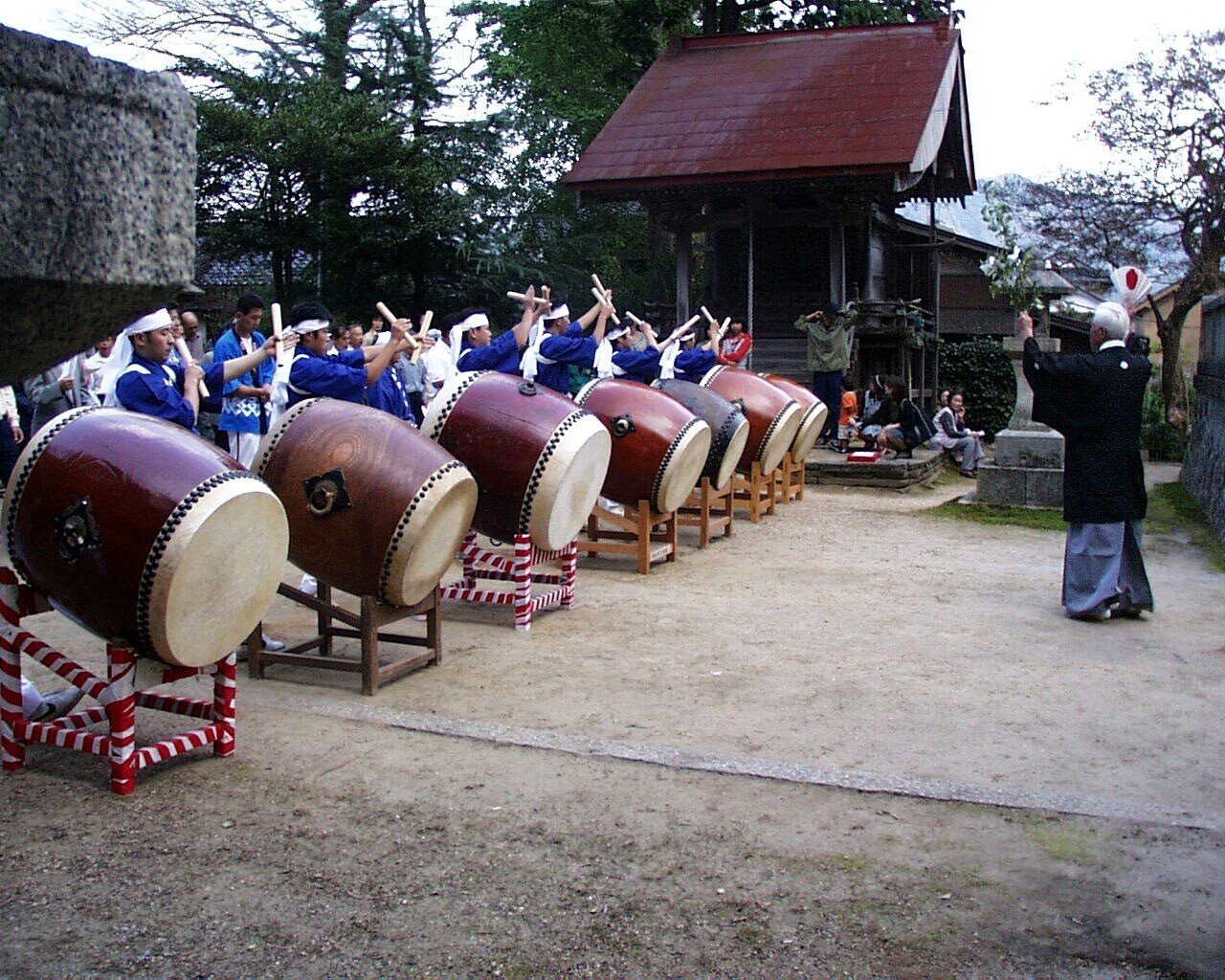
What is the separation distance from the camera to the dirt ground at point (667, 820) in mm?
2428

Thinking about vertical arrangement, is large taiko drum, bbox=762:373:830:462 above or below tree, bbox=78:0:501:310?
below

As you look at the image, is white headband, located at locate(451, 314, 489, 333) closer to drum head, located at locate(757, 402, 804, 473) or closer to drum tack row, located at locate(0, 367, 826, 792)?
drum tack row, located at locate(0, 367, 826, 792)

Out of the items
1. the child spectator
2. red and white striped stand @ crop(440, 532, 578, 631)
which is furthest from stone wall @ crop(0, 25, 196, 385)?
the child spectator

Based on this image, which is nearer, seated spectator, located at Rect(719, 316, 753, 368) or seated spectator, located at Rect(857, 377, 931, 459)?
seated spectator, located at Rect(719, 316, 753, 368)

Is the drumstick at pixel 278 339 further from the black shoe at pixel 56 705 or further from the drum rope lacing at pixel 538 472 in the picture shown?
the black shoe at pixel 56 705

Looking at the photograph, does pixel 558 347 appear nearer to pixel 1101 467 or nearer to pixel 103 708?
pixel 1101 467

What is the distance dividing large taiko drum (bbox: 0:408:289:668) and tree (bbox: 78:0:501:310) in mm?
12313

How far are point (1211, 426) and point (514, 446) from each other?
22.9ft

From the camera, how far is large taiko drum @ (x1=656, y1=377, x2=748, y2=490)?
24.7 ft

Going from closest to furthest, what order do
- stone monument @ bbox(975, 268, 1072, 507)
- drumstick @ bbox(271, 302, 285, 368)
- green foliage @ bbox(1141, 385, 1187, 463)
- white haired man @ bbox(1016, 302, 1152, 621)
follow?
drumstick @ bbox(271, 302, 285, 368) → white haired man @ bbox(1016, 302, 1152, 621) → stone monument @ bbox(975, 268, 1072, 507) → green foliage @ bbox(1141, 385, 1187, 463)

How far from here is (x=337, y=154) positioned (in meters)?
15.0

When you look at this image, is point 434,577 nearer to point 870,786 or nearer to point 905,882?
point 870,786

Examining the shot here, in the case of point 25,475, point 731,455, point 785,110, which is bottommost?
point 731,455

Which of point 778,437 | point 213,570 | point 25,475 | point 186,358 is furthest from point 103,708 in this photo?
point 778,437
